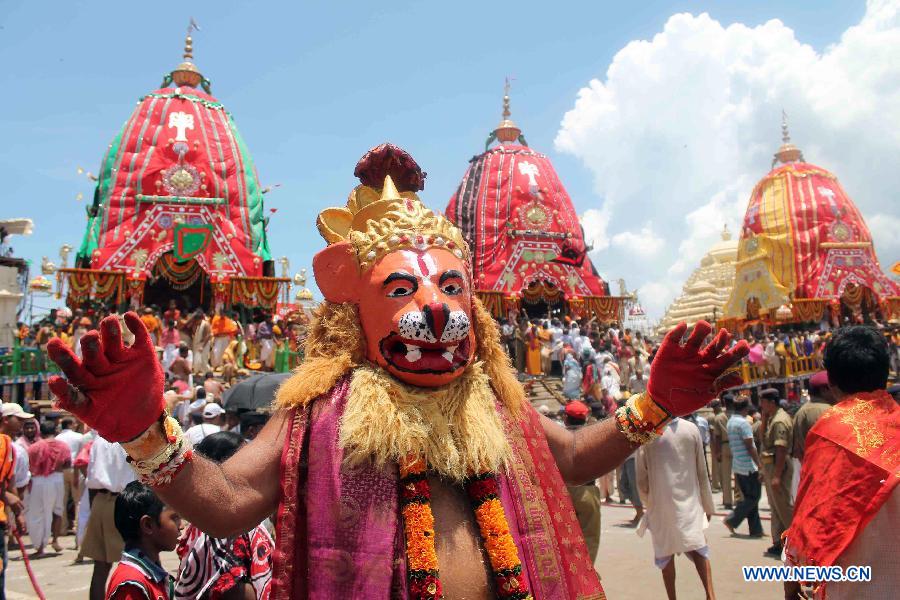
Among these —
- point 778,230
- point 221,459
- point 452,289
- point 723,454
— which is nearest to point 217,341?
point 723,454

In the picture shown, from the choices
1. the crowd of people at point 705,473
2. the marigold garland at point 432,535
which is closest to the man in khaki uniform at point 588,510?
the crowd of people at point 705,473

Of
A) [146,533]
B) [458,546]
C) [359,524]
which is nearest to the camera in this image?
[359,524]

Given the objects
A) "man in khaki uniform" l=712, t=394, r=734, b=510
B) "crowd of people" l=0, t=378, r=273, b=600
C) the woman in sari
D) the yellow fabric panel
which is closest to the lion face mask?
"crowd of people" l=0, t=378, r=273, b=600

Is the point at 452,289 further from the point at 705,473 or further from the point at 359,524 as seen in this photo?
the point at 705,473

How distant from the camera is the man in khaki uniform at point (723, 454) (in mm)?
9430

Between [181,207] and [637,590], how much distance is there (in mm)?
17248

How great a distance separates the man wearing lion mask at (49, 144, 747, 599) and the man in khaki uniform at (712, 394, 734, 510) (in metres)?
7.23

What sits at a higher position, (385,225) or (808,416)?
(385,225)

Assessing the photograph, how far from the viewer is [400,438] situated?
2469 mm

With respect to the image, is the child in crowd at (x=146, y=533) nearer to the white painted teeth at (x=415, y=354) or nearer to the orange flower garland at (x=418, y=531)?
the orange flower garland at (x=418, y=531)

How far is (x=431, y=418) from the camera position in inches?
103

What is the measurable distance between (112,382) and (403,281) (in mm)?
1126

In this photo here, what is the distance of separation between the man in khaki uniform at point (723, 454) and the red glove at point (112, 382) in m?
8.56

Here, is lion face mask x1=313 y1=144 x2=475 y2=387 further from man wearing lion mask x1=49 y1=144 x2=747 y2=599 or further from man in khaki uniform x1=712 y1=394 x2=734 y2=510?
man in khaki uniform x1=712 y1=394 x2=734 y2=510
